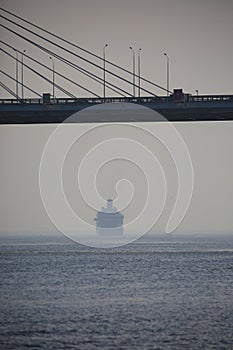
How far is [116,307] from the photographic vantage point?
6625 centimetres

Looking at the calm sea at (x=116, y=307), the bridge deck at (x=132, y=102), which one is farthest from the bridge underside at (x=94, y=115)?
the calm sea at (x=116, y=307)

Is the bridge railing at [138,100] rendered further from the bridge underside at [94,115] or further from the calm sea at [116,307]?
the calm sea at [116,307]

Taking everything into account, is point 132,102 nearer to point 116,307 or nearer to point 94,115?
point 94,115

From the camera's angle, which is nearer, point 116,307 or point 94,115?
point 116,307

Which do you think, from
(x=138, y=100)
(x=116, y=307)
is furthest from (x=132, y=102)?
(x=116, y=307)

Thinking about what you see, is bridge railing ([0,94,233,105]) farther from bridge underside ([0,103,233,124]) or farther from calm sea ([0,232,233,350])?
calm sea ([0,232,233,350])

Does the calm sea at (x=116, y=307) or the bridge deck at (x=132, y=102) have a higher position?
the bridge deck at (x=132, y=102)

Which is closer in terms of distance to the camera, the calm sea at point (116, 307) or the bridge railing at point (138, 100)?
the calm sea at point (116, 307)

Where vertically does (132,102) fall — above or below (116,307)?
above

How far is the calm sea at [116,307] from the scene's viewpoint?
53000mm

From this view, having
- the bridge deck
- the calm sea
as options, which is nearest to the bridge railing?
the bridge deck

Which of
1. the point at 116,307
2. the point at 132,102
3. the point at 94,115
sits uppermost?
the point at 132,102

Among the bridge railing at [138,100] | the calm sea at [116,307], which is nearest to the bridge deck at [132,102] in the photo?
the bridge railing at [138,100]

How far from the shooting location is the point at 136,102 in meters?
109
